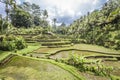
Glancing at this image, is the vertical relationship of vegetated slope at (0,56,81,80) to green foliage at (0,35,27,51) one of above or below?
below

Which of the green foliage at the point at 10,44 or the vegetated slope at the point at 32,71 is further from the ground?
the green foliage at the point at 10,44

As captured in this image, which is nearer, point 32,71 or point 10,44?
point 32,71

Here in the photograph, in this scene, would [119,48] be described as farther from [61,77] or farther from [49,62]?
[61,77]

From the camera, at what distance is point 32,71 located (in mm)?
18453

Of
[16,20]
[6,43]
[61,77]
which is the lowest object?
[61,77]

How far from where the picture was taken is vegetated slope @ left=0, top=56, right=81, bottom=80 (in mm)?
16703

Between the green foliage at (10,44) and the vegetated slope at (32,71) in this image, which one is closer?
the vegetated slope at (32,71)

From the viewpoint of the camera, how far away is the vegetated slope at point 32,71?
1670 centimetres

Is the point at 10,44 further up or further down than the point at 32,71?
further up

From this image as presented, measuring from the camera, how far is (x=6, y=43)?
28812 mm

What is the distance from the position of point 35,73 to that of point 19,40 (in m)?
15.2

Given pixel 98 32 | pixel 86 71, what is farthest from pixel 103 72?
pixel 98 32

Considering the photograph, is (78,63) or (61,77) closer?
(61,77)

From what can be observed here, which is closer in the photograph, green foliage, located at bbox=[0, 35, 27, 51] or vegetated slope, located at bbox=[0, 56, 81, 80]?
vegetated slope, located at bbox=[0, 56, 81, 80]
